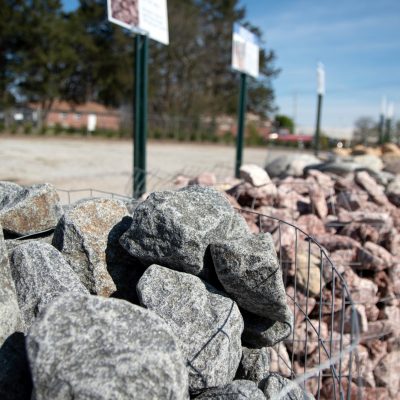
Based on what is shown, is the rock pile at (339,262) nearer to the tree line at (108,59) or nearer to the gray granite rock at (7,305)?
the gray granite rock at (7,305)

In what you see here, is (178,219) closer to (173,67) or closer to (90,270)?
(90,270)

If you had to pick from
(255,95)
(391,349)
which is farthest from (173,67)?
(391,349)

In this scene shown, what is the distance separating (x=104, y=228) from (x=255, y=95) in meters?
34.7

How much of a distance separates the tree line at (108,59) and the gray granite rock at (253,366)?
88.6ft

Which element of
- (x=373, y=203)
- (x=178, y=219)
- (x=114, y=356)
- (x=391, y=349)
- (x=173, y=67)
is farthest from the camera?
(x=173, y=67)

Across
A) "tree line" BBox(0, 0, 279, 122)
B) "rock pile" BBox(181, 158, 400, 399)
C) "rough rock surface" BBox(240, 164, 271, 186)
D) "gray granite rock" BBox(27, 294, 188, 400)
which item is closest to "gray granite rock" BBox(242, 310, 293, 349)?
"rock pile" BBox(181, 158, 400, 399)

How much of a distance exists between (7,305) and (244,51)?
6.48 m

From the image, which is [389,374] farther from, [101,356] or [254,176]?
[101,356]

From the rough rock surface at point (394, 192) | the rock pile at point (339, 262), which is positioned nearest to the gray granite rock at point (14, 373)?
the rock pile at point (339, 262)

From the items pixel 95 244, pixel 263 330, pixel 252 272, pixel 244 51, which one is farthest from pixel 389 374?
pixel 244 51

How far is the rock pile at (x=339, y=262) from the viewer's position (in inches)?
125

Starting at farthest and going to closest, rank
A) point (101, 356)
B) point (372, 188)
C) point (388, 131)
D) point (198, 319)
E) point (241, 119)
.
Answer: point (388, 131), point (241, 119), point (372, 188), point (198, 319), point (101, 356)

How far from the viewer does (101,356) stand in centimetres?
147

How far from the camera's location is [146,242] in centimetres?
209
